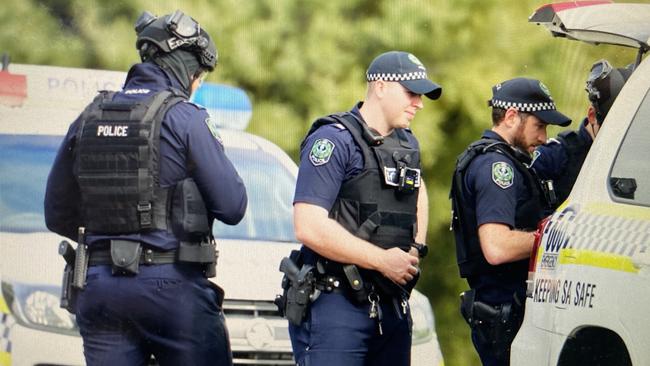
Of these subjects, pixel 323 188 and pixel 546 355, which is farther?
pixel 323 188

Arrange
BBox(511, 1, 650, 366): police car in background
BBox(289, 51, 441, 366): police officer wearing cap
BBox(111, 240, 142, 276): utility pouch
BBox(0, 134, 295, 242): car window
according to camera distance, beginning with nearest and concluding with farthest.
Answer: BBox(511, 1, 650, 366): police car in background
BBox(111, 240, 142, 276): utility pouch
BBox(289, 51, 441, 366): police officer wearing cap
BBox(0, 134, 295, 242): car window

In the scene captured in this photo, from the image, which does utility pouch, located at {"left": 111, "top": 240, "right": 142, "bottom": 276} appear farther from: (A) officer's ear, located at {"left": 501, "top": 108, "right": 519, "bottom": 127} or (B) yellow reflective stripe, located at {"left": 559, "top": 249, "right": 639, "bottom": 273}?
(A) officer's ear, located at {"left": 501, "top": 108, "right": 519, "bottom": 127}

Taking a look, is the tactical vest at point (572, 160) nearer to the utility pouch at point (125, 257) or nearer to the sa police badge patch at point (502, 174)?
the sa police badge patch at point (502, 174)

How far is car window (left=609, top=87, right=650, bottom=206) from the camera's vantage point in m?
4.31

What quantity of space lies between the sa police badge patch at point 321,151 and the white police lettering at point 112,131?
0.71 metres

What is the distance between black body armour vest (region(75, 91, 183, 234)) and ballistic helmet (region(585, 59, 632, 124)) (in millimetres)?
1819

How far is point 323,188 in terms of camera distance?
527 cm

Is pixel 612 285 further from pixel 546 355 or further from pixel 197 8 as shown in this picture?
pixel 197 8

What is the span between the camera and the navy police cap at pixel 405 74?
549 cm

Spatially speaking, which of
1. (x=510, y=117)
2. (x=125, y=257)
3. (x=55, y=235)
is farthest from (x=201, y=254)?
(x=55, y=235)

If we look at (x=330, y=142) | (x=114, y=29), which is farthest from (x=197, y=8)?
(x=330, y=142)

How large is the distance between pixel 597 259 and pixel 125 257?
180cm

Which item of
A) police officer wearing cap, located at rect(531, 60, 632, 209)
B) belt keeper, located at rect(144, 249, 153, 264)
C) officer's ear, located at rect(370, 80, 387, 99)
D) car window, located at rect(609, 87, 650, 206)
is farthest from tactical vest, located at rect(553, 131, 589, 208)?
belt keeper, located at rect(144, 249, 153, 264)

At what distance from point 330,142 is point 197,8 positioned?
285 centimetres
